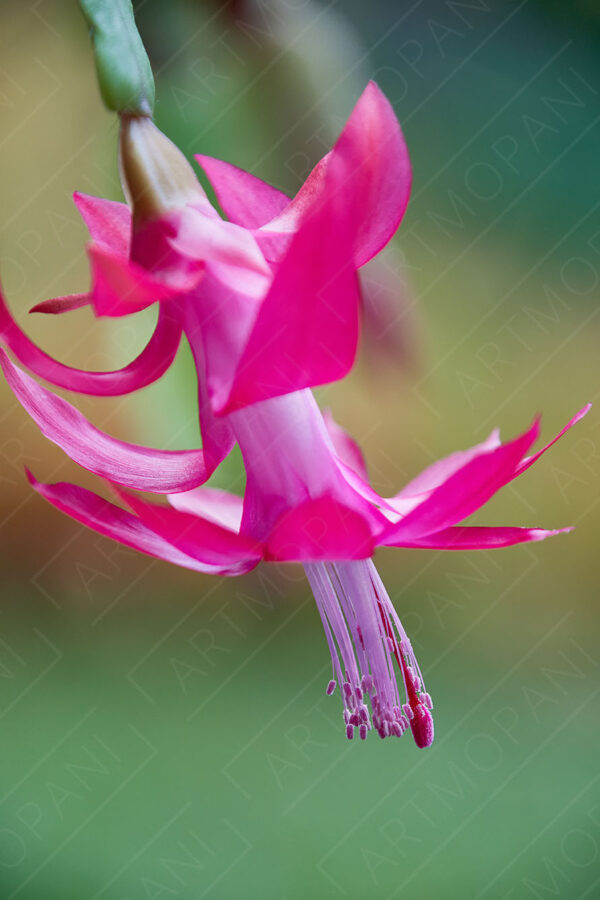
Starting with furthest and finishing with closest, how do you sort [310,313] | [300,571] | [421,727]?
[300,571] < [421,727] < [310,313]

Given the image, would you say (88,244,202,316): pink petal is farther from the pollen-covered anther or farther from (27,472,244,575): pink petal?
the pollen-covered anther

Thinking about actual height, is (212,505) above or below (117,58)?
below

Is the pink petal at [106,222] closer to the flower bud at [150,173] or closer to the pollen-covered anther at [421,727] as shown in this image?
the flower bud at [150,173]

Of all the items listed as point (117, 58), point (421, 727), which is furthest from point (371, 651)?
point (117, 58)

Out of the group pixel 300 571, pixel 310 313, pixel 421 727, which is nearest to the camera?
pixel 310 313

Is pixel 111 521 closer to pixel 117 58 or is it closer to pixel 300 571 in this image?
pixel 117 58

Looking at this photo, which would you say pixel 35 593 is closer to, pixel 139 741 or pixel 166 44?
pixel 139 741

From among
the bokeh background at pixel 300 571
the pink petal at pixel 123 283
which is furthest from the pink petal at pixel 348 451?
the bokeh background at pixel 300 571
